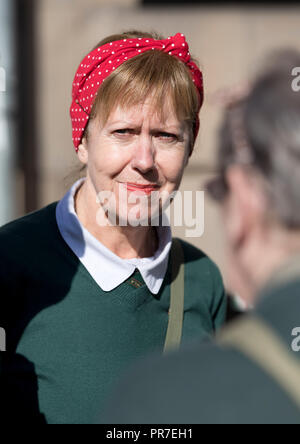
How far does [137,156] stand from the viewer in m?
2.37

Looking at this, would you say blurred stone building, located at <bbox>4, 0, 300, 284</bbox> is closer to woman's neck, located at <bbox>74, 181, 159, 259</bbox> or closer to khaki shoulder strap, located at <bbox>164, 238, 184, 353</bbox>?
khaki shoulder strap, located at <bbox>164, 238, 184, 353</bbox>

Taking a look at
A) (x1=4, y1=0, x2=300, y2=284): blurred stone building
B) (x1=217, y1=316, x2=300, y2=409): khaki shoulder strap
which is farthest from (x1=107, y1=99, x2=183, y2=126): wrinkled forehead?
(x1=4, y1=0, x2=300, y2=284): blurred stone building

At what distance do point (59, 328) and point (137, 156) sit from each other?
0.66 m

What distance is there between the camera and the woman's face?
2.35 meters

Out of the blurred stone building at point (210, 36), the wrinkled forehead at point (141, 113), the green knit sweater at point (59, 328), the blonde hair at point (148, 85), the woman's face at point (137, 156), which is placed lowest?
the green knit sweater at point (59, 328)

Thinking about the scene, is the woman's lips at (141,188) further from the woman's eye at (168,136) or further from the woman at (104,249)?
the woman's eye at (168,136)

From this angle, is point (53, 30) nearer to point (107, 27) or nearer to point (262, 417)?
point (107, 27)

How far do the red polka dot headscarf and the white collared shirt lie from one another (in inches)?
12.6

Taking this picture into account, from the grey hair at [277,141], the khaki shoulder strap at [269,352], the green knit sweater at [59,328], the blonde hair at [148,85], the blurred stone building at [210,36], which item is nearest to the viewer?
the khaki shoulder strap at [269,352]

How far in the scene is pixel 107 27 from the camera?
492 centimetres

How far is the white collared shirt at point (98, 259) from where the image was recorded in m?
2.37

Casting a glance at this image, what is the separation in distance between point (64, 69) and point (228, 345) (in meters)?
4.88

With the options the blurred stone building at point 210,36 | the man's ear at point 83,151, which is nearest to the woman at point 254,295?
the man's ear at point 83,151

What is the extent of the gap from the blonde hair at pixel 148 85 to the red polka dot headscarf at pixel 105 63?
0.02 m
